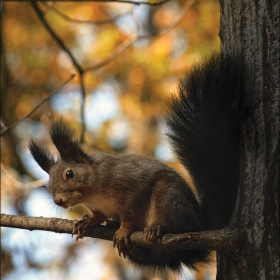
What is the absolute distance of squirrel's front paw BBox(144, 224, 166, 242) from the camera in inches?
85.4

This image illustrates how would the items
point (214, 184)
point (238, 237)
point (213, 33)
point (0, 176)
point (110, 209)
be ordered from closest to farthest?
point (238, 237)
point (214, 184)
point (110, 209)
point (0, 176)
point (213, 33)

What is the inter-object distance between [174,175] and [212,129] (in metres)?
0.65

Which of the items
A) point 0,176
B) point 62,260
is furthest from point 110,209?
point 62,260

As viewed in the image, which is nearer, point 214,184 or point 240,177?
point 240,177

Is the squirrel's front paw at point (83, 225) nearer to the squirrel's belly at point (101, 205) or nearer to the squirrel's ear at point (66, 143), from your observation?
the squirrel's belly at point (101, 205)

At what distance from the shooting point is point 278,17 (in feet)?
6.16

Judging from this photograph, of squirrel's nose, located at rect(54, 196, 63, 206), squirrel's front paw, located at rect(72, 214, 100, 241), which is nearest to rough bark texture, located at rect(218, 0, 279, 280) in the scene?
squirrel's front paw, located at rect(72, 214, 100, 241)

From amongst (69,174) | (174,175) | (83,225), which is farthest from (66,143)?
(174,175)

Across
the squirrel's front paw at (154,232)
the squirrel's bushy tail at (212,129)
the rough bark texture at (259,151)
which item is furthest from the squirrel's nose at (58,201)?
the rough bark texture at (259,151)

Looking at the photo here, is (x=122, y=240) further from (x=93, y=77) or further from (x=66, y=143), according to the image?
(x=93, y=77)

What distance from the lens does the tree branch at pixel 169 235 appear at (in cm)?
174

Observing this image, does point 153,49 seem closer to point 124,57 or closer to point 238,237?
point 124,57

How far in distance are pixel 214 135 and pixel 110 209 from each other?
90 cm

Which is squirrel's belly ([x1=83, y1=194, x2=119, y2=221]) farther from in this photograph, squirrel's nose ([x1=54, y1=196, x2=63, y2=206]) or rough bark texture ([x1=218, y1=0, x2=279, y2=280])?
rough bark texture ([x1=218, y1=0, x2=279, y2=280])
